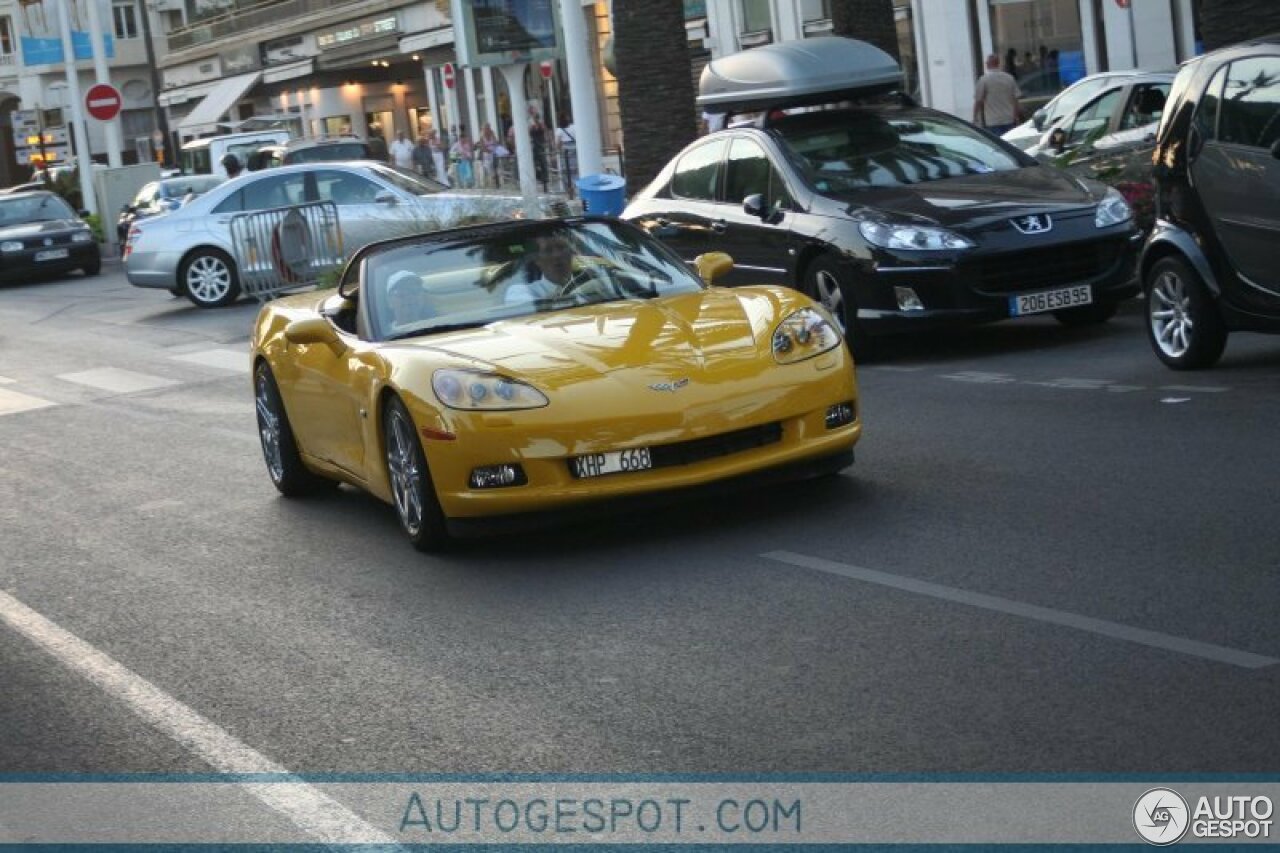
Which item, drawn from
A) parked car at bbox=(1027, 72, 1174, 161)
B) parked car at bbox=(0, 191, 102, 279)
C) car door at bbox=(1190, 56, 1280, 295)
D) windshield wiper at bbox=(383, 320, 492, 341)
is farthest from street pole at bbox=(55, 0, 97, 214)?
windshield wiper at bbox=(383, 320, 492, 341)

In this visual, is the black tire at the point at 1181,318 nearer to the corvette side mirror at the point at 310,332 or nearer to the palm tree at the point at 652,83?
the corvette side mirror at the point at 310,332

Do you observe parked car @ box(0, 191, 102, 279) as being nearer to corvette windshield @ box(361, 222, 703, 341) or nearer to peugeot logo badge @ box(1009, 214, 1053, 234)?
peugeot logo badge @ box(1009, 214, 1053, 234)

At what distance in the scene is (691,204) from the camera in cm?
1605

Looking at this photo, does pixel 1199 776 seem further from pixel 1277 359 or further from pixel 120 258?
A: pixel 120 258

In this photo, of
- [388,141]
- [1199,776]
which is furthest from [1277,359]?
[388,141]

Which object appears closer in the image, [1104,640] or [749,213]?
[1104,640]

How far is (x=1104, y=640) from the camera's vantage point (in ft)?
21.0

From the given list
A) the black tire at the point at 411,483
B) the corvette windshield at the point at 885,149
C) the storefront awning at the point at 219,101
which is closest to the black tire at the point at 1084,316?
the corvette windshield at the point at 885,149

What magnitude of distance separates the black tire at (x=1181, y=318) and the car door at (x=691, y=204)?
418cm

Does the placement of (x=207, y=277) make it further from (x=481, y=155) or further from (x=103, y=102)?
(x=481, y=155)

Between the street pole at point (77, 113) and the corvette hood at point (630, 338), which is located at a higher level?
the street pole at point (77, 113)

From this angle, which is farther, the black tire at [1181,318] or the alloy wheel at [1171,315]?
the alloy wheel at [1171,315]

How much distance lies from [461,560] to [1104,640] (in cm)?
327

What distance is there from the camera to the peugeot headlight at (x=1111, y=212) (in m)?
14.0
